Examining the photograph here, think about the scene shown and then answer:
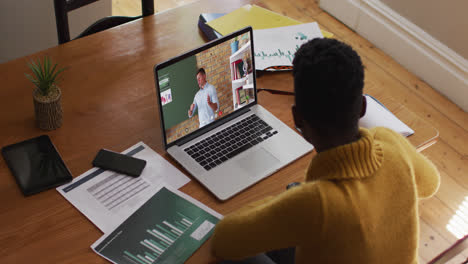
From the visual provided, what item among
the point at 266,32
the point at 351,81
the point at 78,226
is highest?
the point at 351,81

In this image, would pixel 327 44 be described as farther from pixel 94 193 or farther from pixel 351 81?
pixel 94 193

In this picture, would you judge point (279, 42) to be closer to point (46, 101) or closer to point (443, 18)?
point (46, 101)

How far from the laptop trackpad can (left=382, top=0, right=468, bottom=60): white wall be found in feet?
5.41

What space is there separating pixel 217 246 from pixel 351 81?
1.64ft

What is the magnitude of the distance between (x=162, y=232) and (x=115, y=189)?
20 centimetres

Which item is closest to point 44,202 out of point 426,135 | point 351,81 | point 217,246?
point 217,246

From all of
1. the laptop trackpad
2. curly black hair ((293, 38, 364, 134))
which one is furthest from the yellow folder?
curly black hair ((293, 38, 364, 134))

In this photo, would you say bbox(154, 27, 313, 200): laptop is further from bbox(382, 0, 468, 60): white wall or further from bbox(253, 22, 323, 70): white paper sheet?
bbox(382, 0, 468, 60): white wall

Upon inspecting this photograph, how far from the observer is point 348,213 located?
105 cm

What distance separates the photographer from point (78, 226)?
132 cm

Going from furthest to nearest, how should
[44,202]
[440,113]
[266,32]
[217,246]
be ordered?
[440,113] → [266,32] → [44,202] → [217,246]

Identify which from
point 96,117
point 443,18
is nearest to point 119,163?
point 96,117

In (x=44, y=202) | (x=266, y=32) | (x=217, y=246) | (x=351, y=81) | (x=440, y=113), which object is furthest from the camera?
(x=440, y=113)

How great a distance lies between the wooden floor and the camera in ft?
7.48
